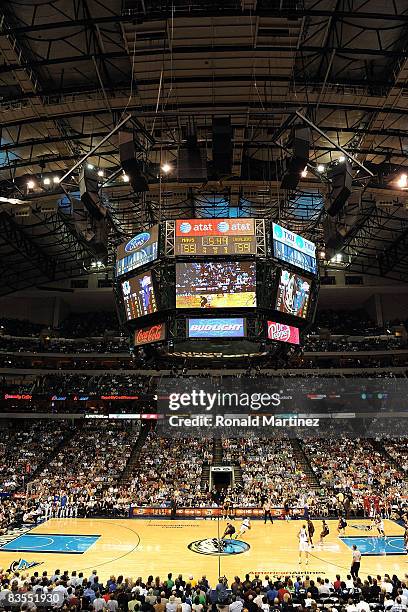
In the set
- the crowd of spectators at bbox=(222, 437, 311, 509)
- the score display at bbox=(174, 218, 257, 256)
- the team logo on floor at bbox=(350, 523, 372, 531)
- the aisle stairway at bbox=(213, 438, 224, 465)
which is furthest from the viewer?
the aisle stairway at bbox=(213, 438, 224, 465)

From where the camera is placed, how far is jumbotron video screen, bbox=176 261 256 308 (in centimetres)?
1238

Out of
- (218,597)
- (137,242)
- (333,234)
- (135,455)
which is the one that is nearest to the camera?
(218,597)

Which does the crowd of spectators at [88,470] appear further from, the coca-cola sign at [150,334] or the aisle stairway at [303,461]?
the coca-cola sign at [150,334]

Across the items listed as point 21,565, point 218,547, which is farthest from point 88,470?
point 21,565

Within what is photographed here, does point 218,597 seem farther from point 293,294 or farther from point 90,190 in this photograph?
point 90,190

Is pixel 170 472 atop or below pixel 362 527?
atop

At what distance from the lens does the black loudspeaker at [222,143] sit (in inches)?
462

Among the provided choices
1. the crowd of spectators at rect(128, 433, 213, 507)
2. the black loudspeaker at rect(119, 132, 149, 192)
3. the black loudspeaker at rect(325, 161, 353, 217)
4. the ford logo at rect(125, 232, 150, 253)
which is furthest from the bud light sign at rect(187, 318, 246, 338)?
the crowd of spectators at rect(128, 433, 213, 507)

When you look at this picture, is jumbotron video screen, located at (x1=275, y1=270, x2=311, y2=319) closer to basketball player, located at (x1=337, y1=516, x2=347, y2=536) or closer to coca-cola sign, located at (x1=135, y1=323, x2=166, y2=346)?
coca-cola sign, located at (x1=135, y1=323, x2=166, y2=346)

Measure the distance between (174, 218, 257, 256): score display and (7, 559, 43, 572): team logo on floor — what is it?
11.9 metres

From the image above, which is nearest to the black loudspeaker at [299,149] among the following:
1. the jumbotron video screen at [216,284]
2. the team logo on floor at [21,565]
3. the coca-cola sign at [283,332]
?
the jumbotron video screen at [216,284]

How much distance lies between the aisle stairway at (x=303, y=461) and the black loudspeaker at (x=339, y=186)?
20861 mm

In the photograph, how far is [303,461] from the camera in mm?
32312

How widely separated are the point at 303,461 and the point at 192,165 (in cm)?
2477
